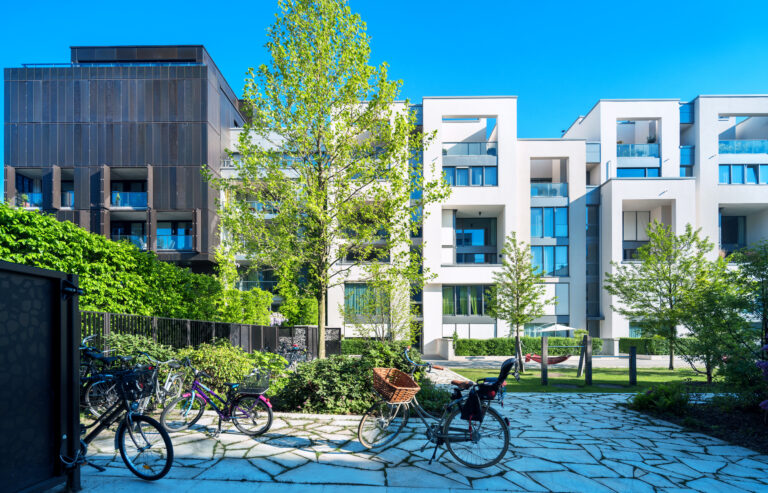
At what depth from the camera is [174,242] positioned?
28047 millimetres

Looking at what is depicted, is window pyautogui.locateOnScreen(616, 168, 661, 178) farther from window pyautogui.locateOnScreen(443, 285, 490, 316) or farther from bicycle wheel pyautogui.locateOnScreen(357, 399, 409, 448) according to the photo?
bicycle wheel pyautogui.locateOnScreen(357, 399, 409, 448)

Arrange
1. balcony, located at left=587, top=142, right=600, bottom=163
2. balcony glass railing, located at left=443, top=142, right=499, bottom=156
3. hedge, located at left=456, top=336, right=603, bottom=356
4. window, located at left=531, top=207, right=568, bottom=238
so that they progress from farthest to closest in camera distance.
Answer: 1. balcony, located at left=587, top=142, right=600, bottom=163
2. window, located at left=531, top=207, right=568, bottom=238
3. balcony glass railing, located at left=443, top=142, right=499, bottom=156
4. hedge, located at left=456, top=336, right=603, bottom=356

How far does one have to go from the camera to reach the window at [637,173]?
102ft

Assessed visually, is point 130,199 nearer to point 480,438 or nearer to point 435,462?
point 435,462

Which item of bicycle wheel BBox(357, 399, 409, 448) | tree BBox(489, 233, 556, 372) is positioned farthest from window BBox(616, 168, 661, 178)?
bicycle wheel BBox(357, 399, 409, 448)

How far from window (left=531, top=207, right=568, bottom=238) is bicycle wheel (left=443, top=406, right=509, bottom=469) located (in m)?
26.1

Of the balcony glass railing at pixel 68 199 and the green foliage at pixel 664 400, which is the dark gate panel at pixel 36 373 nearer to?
the green foliage at pixel 664 400

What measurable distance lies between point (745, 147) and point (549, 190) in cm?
1382

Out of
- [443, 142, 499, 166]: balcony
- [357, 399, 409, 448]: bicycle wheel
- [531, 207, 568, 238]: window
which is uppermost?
[443, 142, 499, 166]: balcony

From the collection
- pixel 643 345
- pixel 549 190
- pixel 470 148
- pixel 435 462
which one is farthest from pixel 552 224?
pixel 435 462

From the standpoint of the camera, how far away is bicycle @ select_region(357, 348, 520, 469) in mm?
5539

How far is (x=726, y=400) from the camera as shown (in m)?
8.05

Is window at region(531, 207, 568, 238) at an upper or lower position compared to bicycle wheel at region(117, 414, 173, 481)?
upper

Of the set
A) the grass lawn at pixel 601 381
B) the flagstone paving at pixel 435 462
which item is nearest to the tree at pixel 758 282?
the grass lawn at pixel 601 381
